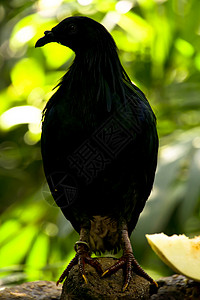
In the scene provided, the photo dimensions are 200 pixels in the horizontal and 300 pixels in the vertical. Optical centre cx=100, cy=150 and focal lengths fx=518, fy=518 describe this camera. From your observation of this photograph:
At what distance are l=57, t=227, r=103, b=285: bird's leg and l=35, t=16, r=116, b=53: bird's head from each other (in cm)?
71

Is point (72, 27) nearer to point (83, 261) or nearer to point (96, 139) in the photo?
point (96, 139)

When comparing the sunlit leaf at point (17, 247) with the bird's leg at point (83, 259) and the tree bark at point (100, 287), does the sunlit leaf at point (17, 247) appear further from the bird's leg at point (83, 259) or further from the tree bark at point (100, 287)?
the tree bark at point (100, 287)

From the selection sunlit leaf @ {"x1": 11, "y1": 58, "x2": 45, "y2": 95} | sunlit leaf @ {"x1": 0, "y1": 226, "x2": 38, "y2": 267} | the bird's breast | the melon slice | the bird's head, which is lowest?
the melon slice

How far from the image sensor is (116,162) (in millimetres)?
1872

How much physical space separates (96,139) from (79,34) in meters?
0.39

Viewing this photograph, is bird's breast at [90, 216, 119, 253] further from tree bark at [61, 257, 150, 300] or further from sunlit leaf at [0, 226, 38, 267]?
sunlit leaf at [0, 226, 38, 267]

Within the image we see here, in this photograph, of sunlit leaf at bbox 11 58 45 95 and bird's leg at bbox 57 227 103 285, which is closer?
bird's leg at bbox 57 227 103 285

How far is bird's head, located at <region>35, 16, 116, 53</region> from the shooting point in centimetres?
186

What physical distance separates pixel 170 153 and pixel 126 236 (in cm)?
82

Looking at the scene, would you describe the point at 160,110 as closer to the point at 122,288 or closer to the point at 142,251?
the point at 142,251

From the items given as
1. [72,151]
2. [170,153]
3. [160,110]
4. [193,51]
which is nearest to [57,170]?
[72,151]

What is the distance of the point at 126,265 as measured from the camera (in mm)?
1831

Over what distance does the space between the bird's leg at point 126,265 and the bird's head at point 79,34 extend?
28.3 inches

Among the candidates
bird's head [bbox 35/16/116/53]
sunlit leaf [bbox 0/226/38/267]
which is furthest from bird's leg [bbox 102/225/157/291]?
sunlit leaf [bbox 0/226/38/267]
